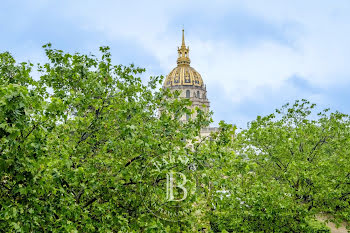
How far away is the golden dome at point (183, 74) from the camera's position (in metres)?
122

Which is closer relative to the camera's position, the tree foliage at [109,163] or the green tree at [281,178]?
the tree foliage at [109,163]

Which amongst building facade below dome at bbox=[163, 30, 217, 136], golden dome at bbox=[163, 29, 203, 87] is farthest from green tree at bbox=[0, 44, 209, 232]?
golden dome at bbox=[163, 29, 203, 87]

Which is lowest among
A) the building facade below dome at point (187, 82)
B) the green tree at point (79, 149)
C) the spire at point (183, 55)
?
the green tree at point (79, 149)

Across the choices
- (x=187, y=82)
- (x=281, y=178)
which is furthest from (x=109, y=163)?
(x=187, y=82)

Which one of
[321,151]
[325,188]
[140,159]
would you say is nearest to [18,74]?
[140,159]

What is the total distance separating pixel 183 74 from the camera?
12306 cm

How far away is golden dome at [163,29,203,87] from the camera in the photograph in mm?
121625

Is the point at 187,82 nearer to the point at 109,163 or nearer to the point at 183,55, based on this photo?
the point at 183,55

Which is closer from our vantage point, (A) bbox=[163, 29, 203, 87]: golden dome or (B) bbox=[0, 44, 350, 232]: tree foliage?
(B) bbox=[0, 44, 350, 232]: tree foliage

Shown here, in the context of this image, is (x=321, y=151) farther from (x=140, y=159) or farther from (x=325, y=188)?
(x=140, y=159)

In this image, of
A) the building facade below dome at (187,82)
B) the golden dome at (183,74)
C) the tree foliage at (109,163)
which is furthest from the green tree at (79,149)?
the golden dome at (183,74)

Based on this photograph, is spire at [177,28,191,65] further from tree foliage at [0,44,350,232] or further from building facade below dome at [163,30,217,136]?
tree foliage at [0,44,350,232]

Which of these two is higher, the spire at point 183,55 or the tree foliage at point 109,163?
the spire at point 183,55

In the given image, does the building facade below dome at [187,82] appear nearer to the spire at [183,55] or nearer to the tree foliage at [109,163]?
the spire at [183,55]
